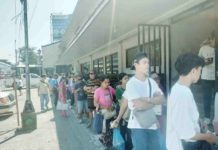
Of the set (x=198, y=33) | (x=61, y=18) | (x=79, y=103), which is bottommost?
(x=79, y=103)

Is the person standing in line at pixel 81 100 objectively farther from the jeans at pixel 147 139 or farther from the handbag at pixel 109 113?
the jeans at pixel 147 139

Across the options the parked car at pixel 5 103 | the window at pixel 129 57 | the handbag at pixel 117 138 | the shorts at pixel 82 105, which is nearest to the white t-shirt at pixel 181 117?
the handbag at pixel 117 138

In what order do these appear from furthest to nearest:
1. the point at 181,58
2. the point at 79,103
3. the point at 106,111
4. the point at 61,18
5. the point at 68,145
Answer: the point at 61,18 < the point at 79,103 < the point at 68,145 < the point at 106,111 < the point at 181,58

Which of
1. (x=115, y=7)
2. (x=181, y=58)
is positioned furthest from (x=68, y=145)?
(x=181, y=58)

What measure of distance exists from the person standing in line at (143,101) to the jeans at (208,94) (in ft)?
8.92

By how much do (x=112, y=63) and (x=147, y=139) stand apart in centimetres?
1299

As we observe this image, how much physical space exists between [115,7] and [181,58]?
3.46 m

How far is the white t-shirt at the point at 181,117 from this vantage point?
287cm

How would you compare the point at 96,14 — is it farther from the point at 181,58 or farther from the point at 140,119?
the point at 181,58

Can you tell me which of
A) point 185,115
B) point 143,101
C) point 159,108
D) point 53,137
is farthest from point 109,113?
point 185,115

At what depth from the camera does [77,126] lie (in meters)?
10.9

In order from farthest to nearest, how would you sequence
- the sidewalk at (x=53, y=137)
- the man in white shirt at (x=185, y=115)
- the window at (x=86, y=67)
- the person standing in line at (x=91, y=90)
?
the window at (x=86, y=67), the person standing in line at (x=91, y=90), the sidewalk at (x=53, y=137), the man in white shirt at (x=185, y=115)

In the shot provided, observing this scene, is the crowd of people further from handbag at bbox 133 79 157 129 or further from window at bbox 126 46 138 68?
window at bbox 126 46 138 68

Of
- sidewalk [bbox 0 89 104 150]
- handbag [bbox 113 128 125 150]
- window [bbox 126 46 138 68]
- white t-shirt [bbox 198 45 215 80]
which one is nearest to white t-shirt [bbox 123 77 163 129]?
handbag [bbox 113 128 125 150]
